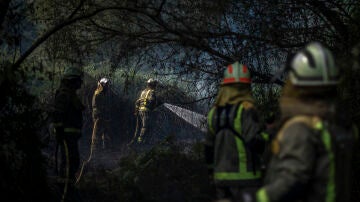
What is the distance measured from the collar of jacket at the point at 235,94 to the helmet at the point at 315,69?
6.07ft

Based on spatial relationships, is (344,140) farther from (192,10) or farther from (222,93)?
(192,10)

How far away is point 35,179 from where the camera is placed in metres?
5.72

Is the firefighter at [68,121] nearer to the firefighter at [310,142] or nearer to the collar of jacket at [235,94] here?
the collar of jacket at [235,94]

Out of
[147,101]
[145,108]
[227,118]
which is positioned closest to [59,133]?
[227,118]

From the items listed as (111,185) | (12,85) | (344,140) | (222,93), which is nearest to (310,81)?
(344,140)

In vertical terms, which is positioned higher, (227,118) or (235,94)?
→ (235,94)

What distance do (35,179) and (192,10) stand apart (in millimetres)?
2858

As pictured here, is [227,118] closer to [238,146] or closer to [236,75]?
[238,146]

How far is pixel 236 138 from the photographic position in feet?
14.9

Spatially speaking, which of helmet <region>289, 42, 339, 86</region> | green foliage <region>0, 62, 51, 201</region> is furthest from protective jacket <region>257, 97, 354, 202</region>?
green foliage <region>0, 62, 51, 201</region>

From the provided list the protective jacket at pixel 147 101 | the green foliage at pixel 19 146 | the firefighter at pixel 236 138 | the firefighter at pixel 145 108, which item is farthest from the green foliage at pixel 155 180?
the firefighter at pixel 145 108

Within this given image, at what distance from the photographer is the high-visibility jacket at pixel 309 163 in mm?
2564

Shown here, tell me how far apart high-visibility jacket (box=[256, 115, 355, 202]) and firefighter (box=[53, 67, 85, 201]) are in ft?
15.7

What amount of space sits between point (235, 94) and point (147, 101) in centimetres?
875
